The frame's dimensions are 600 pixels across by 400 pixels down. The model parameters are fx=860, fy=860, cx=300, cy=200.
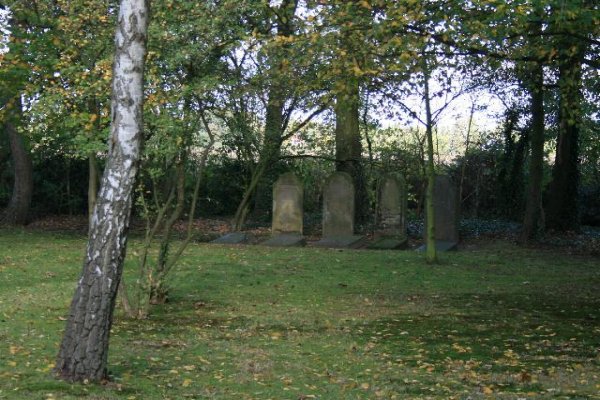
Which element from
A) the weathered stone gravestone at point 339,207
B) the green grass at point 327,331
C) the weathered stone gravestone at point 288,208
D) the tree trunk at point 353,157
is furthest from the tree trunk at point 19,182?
the tree trunk at point 353,157

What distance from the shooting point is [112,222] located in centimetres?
695

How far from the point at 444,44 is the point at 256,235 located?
1262 centimetres

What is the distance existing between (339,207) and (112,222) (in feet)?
54.2

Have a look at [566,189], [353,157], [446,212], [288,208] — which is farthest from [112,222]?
[566,189]

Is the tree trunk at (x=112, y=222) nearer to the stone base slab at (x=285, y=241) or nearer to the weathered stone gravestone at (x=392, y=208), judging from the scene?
the stone base slab at (x=285, y=241)

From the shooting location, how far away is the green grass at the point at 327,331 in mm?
7430

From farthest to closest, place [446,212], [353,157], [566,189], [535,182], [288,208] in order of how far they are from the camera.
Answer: [353,157], [566,189], [288,208], [446,212], [535,182]

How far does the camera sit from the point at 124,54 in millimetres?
7062

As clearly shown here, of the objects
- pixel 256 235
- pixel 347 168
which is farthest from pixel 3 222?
pixel 347 168

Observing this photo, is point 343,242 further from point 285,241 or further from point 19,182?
point 19,182

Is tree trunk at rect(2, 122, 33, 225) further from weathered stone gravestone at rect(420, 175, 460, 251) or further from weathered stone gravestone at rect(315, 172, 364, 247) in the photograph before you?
weathered stone gravestone at rect(420, 175, 460, 251)

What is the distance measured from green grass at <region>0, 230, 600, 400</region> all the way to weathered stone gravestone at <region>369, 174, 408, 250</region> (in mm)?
5319

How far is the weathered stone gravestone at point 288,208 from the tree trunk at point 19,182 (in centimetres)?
764

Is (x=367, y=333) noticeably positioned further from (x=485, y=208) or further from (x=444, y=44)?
(x=485, y=208)
